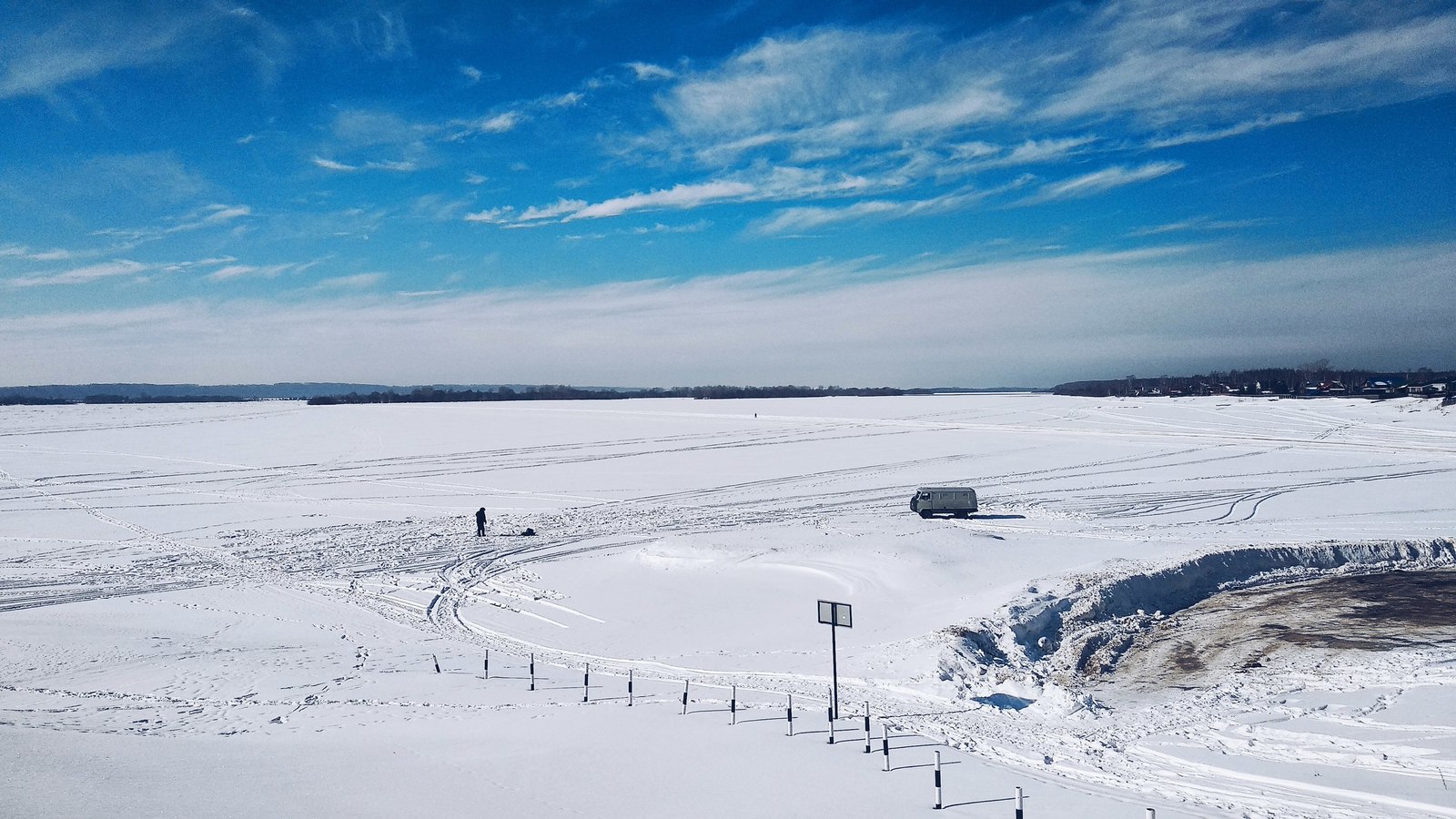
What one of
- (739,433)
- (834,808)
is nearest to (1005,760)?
(834,808)

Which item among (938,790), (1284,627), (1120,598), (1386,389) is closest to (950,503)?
(1120,598)

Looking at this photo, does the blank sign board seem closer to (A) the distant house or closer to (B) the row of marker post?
(B) the row of marker post

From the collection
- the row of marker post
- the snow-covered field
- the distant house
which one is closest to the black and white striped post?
the row of marker post

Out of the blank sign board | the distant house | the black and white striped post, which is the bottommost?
the black and white striped post

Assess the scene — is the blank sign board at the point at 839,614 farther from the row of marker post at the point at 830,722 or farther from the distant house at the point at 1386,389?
the distant house at the point at 1386,389

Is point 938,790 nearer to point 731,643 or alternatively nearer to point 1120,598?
point 731,643

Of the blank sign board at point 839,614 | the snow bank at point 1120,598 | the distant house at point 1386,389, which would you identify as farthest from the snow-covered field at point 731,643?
the distant house at point 1386,389

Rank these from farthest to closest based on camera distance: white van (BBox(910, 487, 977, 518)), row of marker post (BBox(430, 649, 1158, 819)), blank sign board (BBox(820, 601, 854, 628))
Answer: white van (BBox(910, 487, 977, 518)), blank sign board (BBox(820, 601, 854, 628)), row of marker post (BBox(430, 649, 1158, 819))

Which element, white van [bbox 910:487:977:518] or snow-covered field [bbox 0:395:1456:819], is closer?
snow-covered field [bbox 0:395:1456:819]
